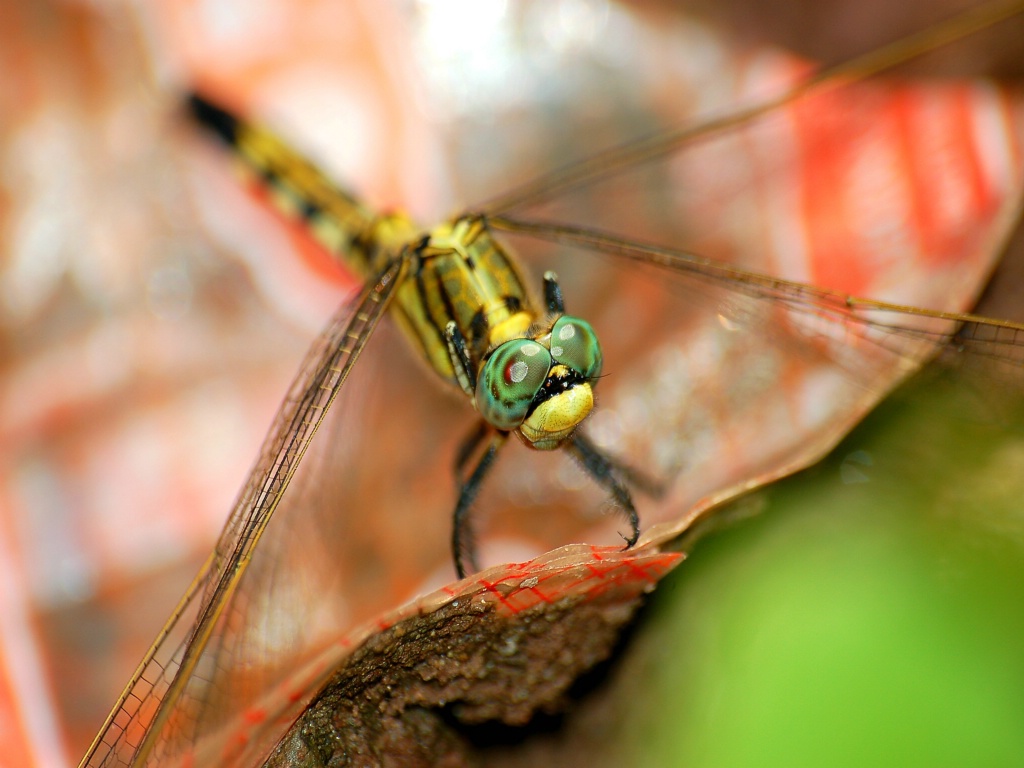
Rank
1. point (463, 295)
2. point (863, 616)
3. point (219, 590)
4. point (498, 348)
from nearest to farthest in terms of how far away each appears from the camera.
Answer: point (863, 616) < point (219, 590) < point (498, 348) < point (463, 295)

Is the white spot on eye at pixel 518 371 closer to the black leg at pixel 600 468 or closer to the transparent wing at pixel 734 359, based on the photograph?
the black leg at pixel 600 468

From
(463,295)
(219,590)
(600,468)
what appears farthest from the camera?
(463,295)

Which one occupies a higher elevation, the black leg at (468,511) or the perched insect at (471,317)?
the perched insect at (471,317)

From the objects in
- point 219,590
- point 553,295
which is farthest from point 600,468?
point 219,590

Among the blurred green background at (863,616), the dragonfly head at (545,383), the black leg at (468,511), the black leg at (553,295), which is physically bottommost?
the blurred green background at (863,616)

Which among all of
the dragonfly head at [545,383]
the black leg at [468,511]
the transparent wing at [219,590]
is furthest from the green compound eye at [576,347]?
the transparent wing at [219,590]

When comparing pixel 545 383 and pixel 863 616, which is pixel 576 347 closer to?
pixel 545 383

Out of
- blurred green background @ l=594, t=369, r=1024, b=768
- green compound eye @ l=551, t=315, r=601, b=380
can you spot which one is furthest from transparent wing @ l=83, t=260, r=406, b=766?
blurred green background @ l=594, t=369, r=1024, b=768

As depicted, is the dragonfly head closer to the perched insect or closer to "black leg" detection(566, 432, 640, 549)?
the perched insect
